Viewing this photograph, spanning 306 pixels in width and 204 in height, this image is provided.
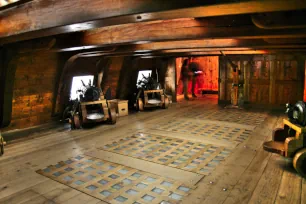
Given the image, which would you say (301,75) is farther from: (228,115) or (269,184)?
(269,184)

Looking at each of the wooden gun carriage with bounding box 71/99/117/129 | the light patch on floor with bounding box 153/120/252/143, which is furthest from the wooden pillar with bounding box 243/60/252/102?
the wooden gun carriage with bounding box 71/99/117/129

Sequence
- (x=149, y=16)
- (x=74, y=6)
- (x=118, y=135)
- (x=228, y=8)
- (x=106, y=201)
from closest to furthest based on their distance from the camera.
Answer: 1. (x=228, y=8)
2. (x=149, y=16)
3. (x=74, y=6)
4. (x=106, y=201)
5. (x=118, y=135)

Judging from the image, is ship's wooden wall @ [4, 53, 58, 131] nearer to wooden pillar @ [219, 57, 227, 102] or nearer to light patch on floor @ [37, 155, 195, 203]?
light patch on floor @ [37, 155, 195, 203]

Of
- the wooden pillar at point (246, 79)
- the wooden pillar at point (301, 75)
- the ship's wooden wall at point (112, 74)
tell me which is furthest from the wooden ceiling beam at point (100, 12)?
the wooden pillar at point (246, 79)

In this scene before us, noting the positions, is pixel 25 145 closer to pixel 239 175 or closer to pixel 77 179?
pixel 77 179

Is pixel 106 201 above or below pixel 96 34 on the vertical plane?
below

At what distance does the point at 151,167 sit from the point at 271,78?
6.66 meters

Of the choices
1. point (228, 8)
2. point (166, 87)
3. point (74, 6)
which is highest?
point (74, 6)

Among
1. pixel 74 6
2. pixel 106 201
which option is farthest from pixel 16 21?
pixel 106 201

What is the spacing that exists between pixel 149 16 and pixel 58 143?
3674 millimetres

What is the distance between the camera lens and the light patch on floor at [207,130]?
205 inches

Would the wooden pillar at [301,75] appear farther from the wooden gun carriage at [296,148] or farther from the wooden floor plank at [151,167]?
the wooden floor plank at [151,167]

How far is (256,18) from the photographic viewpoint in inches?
102

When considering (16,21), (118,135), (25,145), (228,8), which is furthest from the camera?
(118,135)
